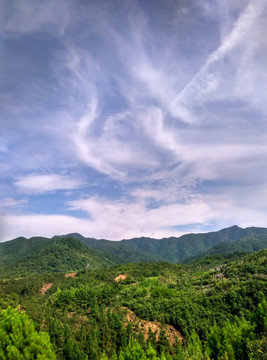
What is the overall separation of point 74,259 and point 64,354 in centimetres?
17871

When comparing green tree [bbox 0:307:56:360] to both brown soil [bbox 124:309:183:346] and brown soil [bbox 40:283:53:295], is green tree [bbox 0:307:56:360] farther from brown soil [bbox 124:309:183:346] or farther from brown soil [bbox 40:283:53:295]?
brown soil [bbox 40:283:53:295]

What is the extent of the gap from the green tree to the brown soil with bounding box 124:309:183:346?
82.0 ft

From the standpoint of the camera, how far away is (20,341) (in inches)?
845

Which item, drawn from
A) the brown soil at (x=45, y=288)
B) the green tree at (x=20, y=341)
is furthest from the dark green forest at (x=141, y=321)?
the brown soil at (x=45, y=288)

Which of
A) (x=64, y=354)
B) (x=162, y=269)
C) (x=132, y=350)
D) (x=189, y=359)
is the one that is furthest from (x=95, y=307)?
(x=162, y=269)

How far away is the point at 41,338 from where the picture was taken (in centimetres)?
2273

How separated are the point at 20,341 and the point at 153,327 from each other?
31.5 m

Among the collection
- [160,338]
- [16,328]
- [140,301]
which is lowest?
[160,338]

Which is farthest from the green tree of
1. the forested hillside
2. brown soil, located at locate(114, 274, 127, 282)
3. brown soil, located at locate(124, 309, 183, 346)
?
brown soil, located at locate(114, 274, 127, 282)

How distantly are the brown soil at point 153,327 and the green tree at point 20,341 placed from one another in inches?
983

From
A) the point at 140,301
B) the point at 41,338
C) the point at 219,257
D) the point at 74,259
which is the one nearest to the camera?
the point at 41,338

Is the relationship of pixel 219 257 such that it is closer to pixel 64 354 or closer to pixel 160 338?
pixel 160 338

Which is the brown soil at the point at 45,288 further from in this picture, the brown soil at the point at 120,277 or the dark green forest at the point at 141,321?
the brown soil at the point at 120,277

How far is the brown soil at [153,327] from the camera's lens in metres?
43.2
